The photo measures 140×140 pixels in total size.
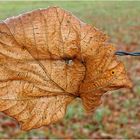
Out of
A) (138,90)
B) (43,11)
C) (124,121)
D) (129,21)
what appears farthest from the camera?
(129,21)

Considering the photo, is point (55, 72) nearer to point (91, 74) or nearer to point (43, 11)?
point (91, 74)

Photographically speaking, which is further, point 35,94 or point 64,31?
point 35,94

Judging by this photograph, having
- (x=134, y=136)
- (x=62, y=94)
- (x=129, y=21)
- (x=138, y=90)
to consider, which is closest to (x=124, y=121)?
(x=134, y=136)

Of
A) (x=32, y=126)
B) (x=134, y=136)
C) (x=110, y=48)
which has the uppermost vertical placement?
(x=110, y=48)

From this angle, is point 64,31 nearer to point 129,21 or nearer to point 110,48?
point 110,48

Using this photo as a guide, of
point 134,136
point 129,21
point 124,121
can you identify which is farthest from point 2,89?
point 129,21

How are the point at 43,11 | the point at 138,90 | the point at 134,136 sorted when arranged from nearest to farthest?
the point at 43,11, the point at 134,136, the point at 138,90

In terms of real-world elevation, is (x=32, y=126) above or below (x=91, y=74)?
below
